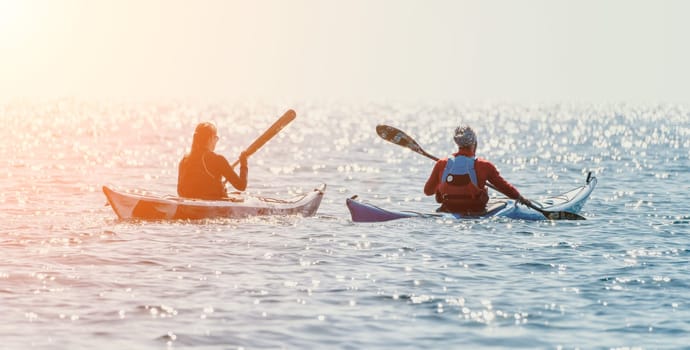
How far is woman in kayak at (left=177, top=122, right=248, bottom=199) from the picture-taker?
628 inches

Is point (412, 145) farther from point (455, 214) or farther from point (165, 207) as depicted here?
point (165, 207)

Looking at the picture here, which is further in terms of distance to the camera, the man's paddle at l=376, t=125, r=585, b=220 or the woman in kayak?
the man's paddle at l=376, t=125, r=585, b=220

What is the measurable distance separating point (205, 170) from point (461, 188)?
3618 millimetres

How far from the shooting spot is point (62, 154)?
39.8 m

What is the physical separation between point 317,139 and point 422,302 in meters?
49.0

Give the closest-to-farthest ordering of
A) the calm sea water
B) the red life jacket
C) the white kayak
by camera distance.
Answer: the calm sea water → the red life jacket → the white kayak

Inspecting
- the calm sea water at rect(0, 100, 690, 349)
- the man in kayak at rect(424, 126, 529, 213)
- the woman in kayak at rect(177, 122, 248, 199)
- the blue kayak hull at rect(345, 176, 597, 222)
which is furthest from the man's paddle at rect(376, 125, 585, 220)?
the woman in kayak at rect(177, 122, 248, 199)

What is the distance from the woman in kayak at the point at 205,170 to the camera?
52.3ft

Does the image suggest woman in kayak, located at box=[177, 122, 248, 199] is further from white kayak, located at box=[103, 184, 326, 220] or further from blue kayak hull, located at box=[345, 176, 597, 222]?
blue kayak hull, located at box=[345, 176, 597, 222]

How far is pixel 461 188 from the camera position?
52.6 ft

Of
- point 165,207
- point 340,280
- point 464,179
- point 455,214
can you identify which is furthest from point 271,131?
point 340,280

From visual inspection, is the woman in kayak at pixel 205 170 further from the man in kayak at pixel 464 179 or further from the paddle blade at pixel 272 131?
the man in kayak at pixel 464 179

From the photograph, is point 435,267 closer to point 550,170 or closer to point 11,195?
point 11,195

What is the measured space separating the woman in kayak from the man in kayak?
279cm
